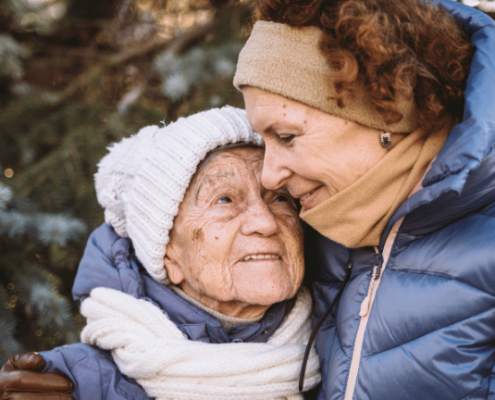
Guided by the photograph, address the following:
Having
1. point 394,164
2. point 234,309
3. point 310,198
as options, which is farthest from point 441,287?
point 234,309

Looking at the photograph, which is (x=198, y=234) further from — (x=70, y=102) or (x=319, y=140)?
(x=70, y=102)

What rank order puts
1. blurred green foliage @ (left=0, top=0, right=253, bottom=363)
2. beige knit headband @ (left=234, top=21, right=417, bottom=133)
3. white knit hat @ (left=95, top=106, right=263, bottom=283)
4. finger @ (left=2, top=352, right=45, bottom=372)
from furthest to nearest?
blurred green foliage @ (left=0, top=0, right=253, bottom=363) → white knit hat @ (left=95, top=106, right=263, bottom=283) → finger @ (left=2, top=352, right=45, bottom=372) → beige knit headband @ (left=234, top=21, right=417, bottom=133)

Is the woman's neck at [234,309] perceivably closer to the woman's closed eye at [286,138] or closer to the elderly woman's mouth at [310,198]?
the elderly woman's mouth at [310,198]

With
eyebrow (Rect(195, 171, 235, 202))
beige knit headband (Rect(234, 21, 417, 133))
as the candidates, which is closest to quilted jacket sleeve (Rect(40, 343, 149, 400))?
eyebrow (Rect(195, 171, 235, 202))

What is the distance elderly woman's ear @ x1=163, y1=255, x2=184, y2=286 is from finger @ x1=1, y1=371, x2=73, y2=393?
0.56 meters

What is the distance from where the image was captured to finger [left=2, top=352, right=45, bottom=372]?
1619 mm

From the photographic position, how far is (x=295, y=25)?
4.73 ft

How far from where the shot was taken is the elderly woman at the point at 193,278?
65.2 inches

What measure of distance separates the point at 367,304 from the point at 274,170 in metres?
0.54

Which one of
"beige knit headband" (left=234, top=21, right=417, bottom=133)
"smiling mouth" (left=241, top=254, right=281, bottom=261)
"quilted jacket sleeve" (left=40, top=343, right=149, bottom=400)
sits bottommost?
"quilted jacket sleeve" (left=40, top=343, right=149, bottom=400)

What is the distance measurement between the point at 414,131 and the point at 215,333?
1066 millimetres

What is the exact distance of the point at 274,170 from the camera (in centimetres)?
157

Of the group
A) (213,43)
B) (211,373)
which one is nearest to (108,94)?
(213,43)

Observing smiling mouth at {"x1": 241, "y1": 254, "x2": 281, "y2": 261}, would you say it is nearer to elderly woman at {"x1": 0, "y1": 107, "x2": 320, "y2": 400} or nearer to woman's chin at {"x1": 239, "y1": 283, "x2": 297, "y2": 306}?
elderly woman at {"x1": 0, "y1": 107, "x2": 320, "y2": 400}
